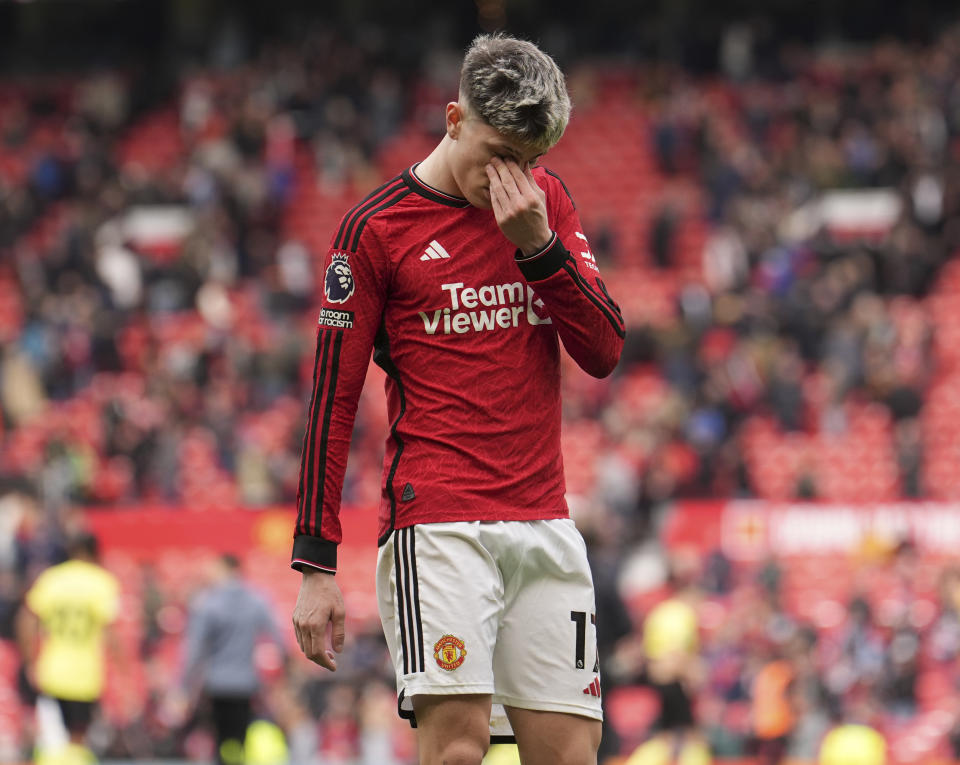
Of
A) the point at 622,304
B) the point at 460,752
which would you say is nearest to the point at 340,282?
the point at 460,752

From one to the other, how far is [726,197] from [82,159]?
9.60m

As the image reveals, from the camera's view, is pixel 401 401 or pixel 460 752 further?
pixel 401 401

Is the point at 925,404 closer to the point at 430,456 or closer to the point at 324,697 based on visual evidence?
the point at 324,697

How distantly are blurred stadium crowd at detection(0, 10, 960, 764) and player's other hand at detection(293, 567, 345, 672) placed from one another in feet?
25.0

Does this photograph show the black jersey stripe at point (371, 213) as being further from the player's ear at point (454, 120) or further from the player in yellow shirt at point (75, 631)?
the player in yellow shirt at point (75, 631)

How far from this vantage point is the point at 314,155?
2480 centimetres

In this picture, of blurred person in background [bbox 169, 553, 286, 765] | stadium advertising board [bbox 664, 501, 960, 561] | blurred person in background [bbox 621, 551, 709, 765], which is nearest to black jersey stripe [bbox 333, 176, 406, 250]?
blurred person in background [bbox 621, 551, 709, 765]

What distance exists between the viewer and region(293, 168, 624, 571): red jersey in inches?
150

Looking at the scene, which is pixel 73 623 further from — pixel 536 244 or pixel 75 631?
pixel 536 244

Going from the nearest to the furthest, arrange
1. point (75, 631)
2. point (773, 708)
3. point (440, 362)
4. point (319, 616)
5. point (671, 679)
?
point (319, 616) → point (440, 362) → point (671, 679) → point (75, 631) → point (773, 708)

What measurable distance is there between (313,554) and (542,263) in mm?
811

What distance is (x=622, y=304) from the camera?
812 inches

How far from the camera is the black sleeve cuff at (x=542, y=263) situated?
3693 millimetres

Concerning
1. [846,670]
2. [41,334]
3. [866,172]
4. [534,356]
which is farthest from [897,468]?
[534,356]
